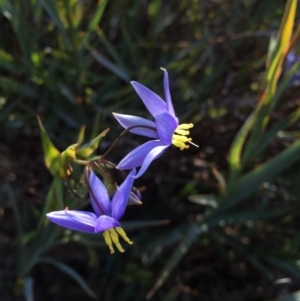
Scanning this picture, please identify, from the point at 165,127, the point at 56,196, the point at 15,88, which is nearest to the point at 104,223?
the point at 165,127

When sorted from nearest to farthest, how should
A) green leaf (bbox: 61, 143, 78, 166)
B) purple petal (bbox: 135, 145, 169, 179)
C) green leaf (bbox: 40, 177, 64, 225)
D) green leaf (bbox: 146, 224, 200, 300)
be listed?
purple petal (bbox: 135, 145, 169, 179), green leaf (bbox: 61, 143, 78, 166), green leaf (bbox: 40, 177, 64, 225), green leaf (bbox: 146, 224, 200, 300)

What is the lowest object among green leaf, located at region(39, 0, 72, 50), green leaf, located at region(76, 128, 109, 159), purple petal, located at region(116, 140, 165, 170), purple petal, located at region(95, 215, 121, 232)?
purple petal, located at region(95, 215, 121, 232)

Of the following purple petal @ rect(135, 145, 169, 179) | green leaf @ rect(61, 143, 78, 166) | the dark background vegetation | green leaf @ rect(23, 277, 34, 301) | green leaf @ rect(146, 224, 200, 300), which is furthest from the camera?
the dark background vegetation

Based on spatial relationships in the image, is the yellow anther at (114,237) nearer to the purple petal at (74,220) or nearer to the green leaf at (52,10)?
the purple petal at (74,220)

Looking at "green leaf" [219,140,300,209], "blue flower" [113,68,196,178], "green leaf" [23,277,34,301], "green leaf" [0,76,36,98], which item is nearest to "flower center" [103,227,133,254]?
"blue flower" [113,68,196,178]

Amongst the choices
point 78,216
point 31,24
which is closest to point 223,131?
point 31,24

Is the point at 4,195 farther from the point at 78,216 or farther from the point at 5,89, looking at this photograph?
the point at 78,216

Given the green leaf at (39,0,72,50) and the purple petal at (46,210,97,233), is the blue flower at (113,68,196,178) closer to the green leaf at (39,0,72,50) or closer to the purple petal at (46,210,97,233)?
the purple petal at (46,210,97,233)
